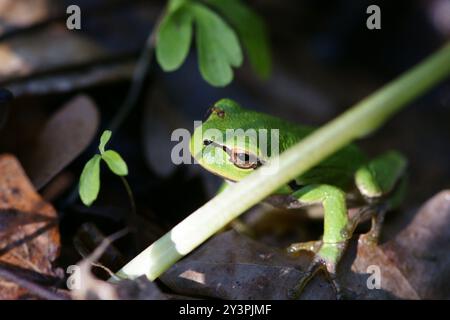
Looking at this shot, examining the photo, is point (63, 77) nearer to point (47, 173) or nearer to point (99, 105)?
point (99, 105)

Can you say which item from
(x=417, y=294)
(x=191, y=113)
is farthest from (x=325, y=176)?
(x=191, y=113)

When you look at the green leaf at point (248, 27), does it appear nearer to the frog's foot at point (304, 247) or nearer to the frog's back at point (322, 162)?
the frog's back at point (322, 162)

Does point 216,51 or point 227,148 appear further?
point 216,51

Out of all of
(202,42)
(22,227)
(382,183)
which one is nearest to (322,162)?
(382,183)

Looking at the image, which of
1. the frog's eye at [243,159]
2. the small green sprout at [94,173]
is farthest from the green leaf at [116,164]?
the frog's eye at [243,159]

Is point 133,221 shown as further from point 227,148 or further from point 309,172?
point 309,172

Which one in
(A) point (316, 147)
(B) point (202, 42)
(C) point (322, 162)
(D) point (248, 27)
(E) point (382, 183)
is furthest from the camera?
(D) point (248, 27)
